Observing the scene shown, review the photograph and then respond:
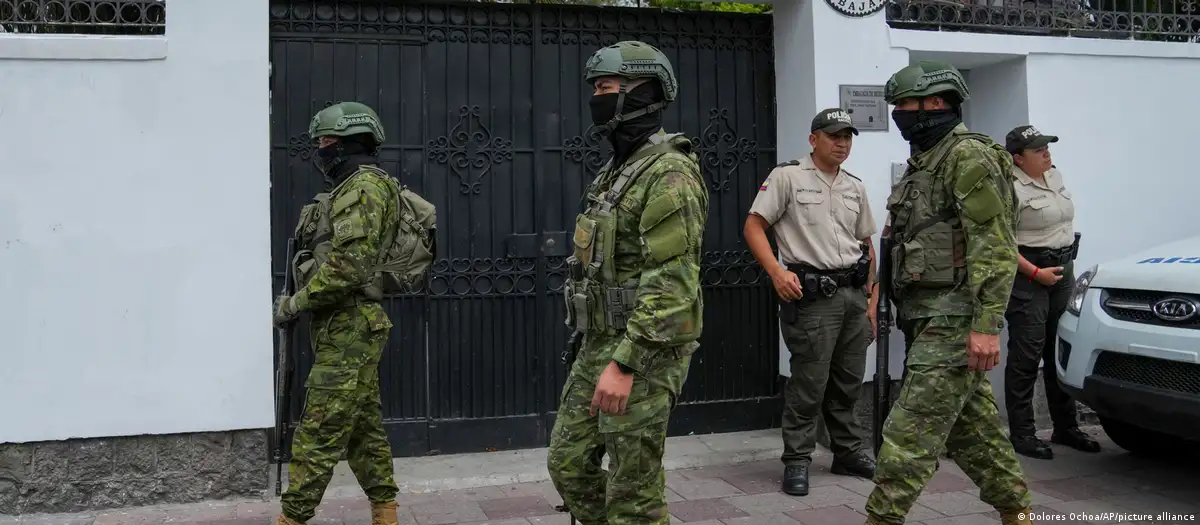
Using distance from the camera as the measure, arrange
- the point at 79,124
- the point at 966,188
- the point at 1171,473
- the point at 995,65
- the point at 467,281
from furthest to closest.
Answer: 1. the point at 995,65
2. the point at 467,281
3. the point at 1171,473
4. the point at 79,124
5. the point at 966,188

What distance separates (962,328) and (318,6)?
12.4ft

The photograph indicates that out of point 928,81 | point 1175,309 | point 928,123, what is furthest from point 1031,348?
point 928,81

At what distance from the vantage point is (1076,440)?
5.82 meters

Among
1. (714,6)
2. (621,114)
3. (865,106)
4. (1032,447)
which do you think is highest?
(714,6)

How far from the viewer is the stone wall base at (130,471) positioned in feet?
15.2

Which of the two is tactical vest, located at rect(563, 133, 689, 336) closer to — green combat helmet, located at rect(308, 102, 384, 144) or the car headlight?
green combat helmet, located at rect(308, 102, 384, 144)

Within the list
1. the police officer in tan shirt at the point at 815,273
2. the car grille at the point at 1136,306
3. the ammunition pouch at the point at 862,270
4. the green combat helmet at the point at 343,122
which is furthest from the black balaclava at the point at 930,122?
the green combat helmet at the point at 343,122

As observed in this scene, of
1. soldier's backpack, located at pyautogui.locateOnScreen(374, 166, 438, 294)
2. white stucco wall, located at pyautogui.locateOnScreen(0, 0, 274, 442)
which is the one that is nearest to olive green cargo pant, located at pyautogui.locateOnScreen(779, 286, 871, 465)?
soldier's backpack, located at pyautogui.locateOnScreen(374, 166, 438, 294)

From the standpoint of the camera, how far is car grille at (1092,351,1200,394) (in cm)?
445

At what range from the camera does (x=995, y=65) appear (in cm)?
639

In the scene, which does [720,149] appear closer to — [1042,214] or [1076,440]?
[1042,214]

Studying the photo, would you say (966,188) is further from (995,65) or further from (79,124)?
(79,124)

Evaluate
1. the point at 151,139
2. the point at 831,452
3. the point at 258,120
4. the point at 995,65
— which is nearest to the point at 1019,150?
the point at 995,65

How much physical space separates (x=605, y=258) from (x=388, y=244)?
1.36 meters
